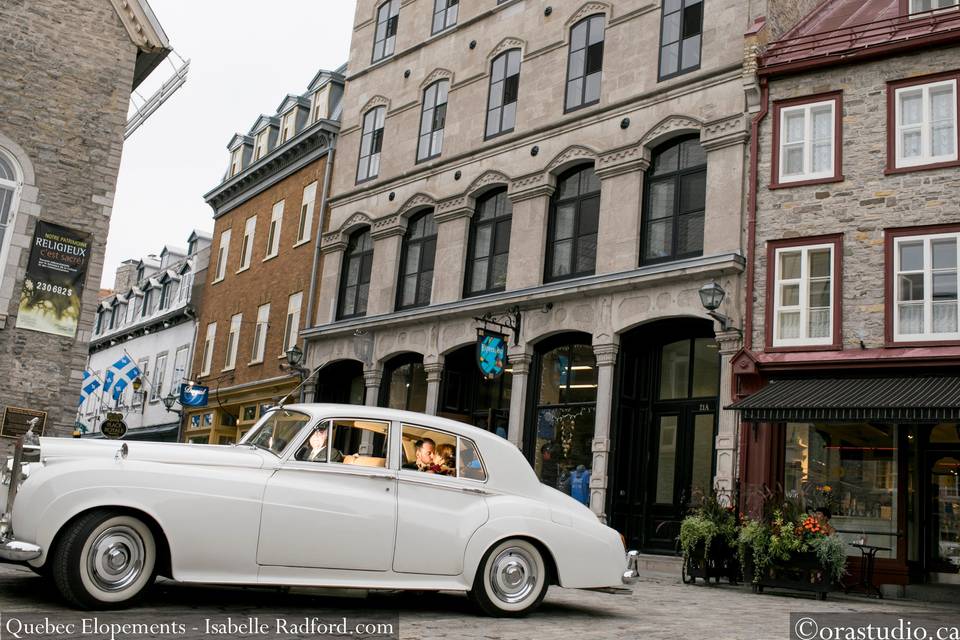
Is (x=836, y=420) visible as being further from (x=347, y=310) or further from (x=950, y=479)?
(x=347, y=310)

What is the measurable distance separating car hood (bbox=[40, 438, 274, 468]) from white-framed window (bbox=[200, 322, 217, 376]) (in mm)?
25811

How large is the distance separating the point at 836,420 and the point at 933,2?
26.9 ft

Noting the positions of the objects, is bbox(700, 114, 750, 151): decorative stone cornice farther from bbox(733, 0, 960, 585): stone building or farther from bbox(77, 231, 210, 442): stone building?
bbox(77, 231, 210, 442): stone building

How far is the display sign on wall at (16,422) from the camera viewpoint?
17922mm

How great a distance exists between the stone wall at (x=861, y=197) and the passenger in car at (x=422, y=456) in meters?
9.55

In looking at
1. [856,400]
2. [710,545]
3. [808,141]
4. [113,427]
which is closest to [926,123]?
[808,141]

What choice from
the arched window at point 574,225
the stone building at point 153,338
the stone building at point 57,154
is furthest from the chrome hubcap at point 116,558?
the stone building at point 153,338

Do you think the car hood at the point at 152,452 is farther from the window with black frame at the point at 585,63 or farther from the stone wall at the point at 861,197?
the window with black frame at the point at 585,63

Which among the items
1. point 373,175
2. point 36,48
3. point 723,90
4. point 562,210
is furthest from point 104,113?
point 723,90

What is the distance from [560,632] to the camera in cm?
727

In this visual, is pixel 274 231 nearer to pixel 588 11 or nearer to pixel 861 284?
pixel 588 11

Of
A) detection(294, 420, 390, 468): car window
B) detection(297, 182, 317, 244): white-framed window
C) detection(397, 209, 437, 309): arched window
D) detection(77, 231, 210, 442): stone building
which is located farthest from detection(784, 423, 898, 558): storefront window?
detection(77, 231, 210, 442): stone building

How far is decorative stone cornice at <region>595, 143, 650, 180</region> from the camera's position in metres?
18.9

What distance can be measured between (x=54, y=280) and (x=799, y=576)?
1498 cm
